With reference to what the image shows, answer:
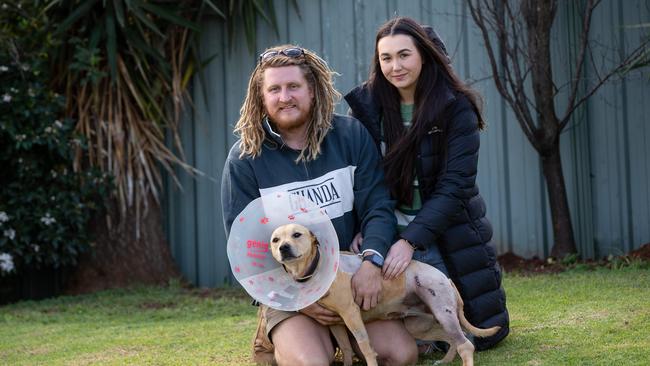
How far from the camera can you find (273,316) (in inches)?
159

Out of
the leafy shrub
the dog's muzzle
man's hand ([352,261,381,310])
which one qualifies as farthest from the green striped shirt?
the leafy shrub

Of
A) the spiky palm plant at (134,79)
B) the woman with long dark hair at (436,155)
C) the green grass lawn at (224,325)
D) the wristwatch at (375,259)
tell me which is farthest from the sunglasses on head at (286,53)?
the spiky palm plant at (134,79)

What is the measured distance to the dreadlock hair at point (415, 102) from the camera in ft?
13.5

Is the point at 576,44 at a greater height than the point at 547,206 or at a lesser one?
greater

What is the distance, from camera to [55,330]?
5746 mm

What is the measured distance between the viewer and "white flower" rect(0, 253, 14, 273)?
6973mm

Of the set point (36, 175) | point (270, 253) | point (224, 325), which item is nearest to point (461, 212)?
point (270, 253)

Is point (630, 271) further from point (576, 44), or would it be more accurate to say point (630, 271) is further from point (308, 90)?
point (308, 90)

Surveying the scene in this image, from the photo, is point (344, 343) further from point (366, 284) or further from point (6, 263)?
point (6, 263)

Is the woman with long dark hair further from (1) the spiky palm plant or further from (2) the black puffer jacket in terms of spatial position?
(1) the spiky palm plant

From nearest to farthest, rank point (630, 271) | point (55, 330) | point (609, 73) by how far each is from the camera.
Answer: point (55, 330) < point (630, 271) < point (609, 73)

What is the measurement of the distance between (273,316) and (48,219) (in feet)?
11.8

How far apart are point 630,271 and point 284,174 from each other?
9.97 ft

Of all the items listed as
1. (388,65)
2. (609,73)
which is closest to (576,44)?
(609,73)
